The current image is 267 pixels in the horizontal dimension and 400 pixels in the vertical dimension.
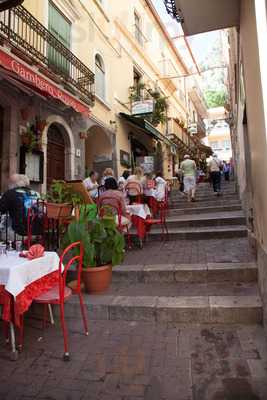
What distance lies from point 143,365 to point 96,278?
4.88ft

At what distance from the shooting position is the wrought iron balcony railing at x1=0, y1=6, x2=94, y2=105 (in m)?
6.65

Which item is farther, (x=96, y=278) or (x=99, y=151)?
(x=99, y=151)

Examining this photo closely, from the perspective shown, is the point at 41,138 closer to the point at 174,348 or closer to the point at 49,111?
the point at 49,111

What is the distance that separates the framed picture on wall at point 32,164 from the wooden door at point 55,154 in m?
0.72

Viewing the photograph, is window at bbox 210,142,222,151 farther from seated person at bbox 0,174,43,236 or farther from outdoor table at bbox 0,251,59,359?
outdoor table at bbox 0,251,59,359

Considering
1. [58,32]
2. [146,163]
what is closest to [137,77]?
[146,163]

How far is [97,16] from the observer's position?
11227mm

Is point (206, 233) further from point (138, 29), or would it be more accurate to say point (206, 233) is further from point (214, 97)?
point (214, 97)

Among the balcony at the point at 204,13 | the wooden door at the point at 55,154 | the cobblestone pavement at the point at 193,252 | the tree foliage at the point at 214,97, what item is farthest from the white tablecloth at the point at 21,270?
the tree foliage at the point at 214,97

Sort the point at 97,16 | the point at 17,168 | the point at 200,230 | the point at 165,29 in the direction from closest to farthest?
the point at 200,230 < the point at 17,168 < the point at 97,16 < the point at 165,29

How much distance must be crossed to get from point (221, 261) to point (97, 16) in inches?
421

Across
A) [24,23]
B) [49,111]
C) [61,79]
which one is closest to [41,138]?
[49,111]

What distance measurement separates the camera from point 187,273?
4.10 m

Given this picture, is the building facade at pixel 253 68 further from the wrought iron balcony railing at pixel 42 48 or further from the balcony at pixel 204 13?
the wrought iron balcony railing at pixel 42 48
